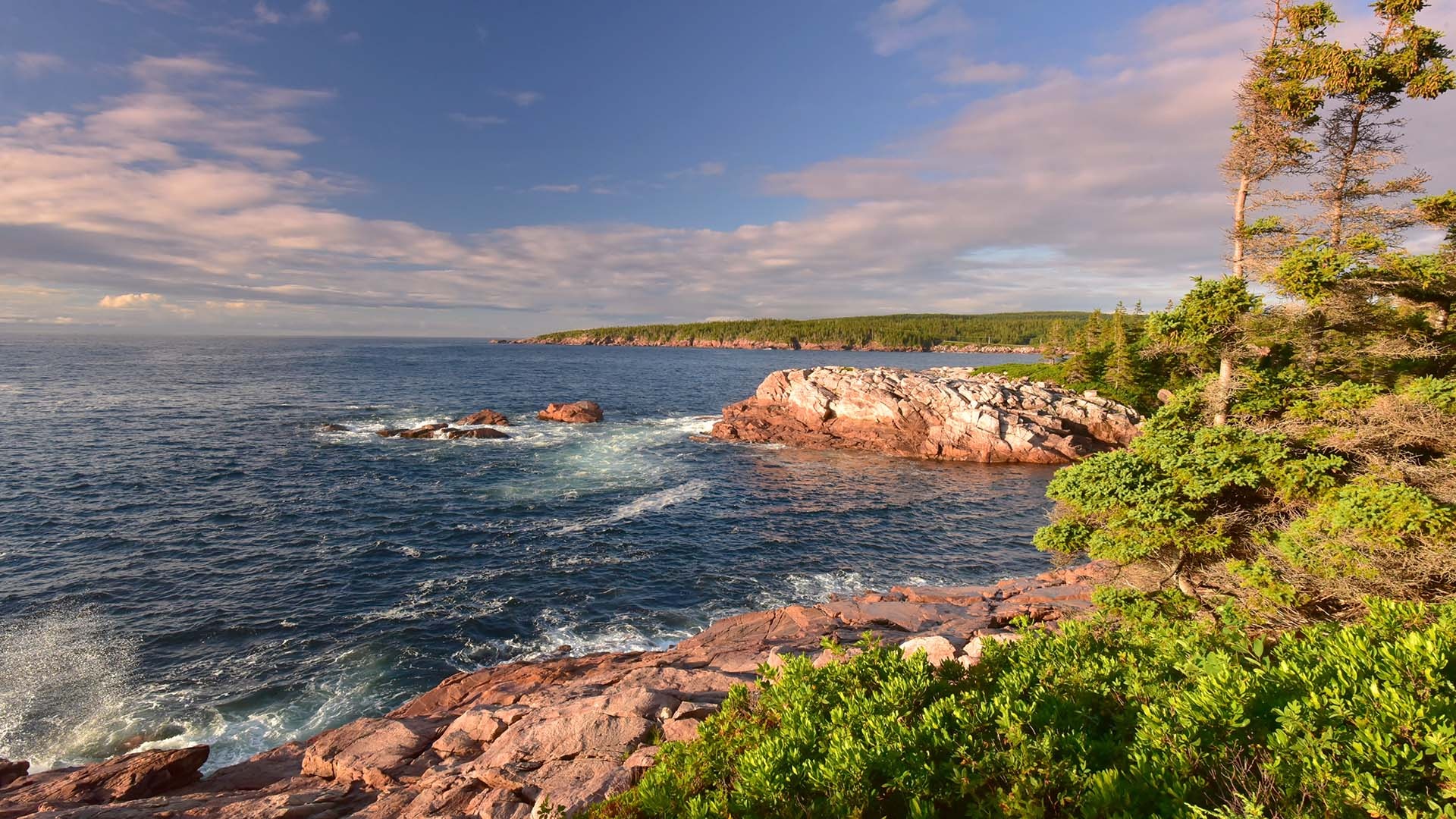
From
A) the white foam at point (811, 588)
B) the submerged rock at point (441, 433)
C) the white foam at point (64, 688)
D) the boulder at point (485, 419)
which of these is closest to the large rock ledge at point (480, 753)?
the white foam at point (64, 688)

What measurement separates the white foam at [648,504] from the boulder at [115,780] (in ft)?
64.9

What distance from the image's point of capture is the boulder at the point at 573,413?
71.6 metres

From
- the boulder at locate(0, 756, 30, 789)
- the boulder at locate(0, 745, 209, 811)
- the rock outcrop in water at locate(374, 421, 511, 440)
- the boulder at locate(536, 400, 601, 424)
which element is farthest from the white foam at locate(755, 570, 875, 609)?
the boulder at locate(536, 400, 601, 424)

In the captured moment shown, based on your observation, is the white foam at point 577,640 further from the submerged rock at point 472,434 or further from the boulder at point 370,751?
the submerged rock at point 472,434

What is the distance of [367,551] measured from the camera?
30.9 metres

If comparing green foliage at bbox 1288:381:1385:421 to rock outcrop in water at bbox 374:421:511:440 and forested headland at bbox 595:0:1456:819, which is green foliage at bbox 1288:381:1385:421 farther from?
rock outcrop in water at bbox 374:421:511:440

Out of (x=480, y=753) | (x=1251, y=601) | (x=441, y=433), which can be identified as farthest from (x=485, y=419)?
(x=1251, y=601)

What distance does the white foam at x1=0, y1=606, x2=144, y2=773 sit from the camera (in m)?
17.2

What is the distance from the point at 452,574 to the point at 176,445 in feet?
137

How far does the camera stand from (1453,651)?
7012 mm

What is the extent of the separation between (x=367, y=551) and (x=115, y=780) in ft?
57.3

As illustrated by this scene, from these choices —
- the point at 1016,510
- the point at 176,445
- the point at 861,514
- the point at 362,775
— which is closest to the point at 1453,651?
the point at 362,775

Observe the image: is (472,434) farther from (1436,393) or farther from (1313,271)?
(1436,393)

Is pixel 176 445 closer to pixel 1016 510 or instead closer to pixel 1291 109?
pixel 1016 510
